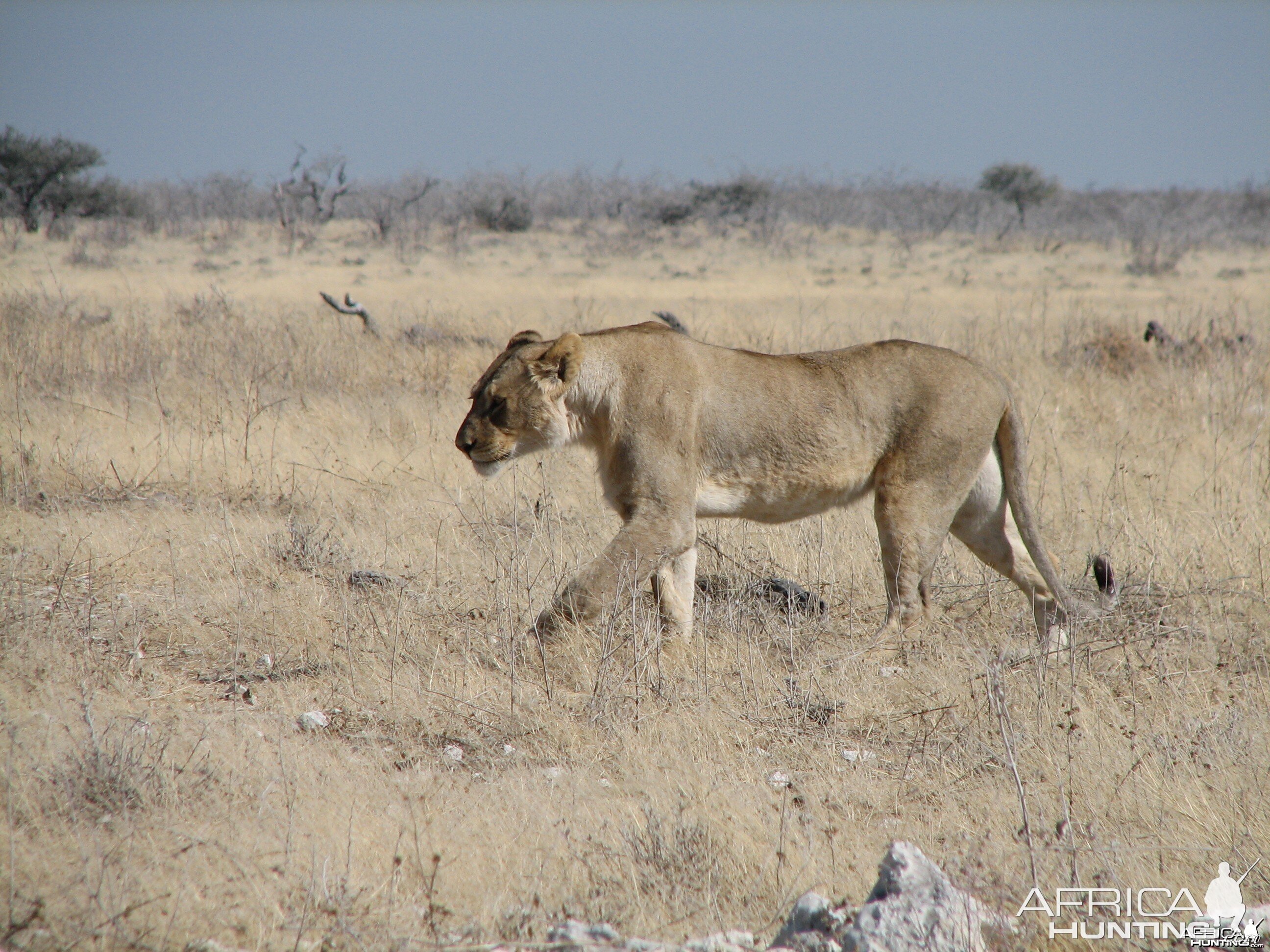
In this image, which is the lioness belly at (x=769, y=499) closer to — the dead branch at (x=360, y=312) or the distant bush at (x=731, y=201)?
the dead branch at (x=360, y=312)

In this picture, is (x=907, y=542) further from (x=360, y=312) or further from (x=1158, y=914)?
(x=360, y=312)

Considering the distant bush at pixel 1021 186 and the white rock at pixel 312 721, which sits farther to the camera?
the distant bush at pixel 1021 186

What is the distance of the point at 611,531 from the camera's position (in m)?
7.09

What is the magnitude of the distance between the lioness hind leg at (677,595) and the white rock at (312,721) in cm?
174

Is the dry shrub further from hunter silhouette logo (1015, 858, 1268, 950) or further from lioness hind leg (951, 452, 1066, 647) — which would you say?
Result: hunter silhouette logo (1015, 858, 1268, 950)

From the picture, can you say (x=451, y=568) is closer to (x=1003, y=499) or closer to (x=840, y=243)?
(x=1003, y=499)

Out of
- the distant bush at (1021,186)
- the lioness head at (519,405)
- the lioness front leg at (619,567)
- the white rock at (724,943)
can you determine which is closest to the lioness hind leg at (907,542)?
the lioness front leg at (619,567)

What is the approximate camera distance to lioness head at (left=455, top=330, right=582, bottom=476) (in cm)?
506

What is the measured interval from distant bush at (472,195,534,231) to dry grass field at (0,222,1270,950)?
35731 mm

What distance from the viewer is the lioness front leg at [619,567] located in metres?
4.70

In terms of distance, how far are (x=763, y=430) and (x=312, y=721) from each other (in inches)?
99.2

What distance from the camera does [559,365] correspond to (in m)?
5.04

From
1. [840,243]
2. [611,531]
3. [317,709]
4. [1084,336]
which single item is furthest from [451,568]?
[840,243]

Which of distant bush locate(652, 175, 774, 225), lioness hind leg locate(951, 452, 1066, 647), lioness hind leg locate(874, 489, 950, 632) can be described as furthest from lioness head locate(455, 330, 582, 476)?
distant bush locate(652, 175, 774, 225)
